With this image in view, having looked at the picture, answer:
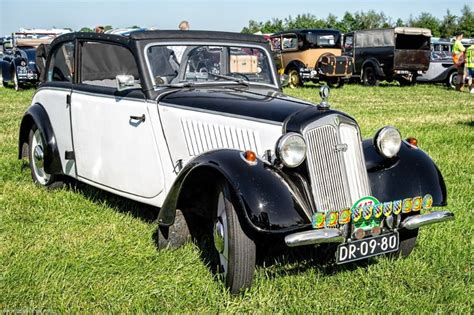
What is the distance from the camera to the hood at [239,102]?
12.1 ft

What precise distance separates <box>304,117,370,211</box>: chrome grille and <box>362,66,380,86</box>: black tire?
17253 mm

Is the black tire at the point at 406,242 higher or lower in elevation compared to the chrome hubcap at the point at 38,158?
lower

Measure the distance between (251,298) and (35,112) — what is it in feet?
11.1

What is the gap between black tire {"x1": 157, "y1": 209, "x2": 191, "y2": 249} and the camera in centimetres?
393

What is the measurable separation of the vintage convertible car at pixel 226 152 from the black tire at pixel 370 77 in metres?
15.8

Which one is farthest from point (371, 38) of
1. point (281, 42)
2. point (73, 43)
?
point (73, 43)

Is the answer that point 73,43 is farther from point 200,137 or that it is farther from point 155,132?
point 200,137

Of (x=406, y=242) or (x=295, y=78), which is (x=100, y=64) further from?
(x=295, y=78)

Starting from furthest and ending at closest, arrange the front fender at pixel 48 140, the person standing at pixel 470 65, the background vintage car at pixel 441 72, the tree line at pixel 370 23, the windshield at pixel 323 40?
1. the tree line at pixel 370 23
2. the background vintage car at pixel 441 72
3. the windshield at pixel 323 40
4. the person standing at pixel 470 65
5. the front fender at pixel 48 140

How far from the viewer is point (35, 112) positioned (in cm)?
564

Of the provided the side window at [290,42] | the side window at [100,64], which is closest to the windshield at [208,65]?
the side window at [100,64]

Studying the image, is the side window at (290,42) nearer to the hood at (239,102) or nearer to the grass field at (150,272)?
the grass field at (150,272)

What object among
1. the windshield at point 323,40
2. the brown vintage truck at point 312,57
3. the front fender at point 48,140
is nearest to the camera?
the front fender at point 48,140

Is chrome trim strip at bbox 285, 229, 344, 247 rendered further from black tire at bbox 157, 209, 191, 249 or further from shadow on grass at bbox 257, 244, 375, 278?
black tire at bbox 157, 209, 191, 249
